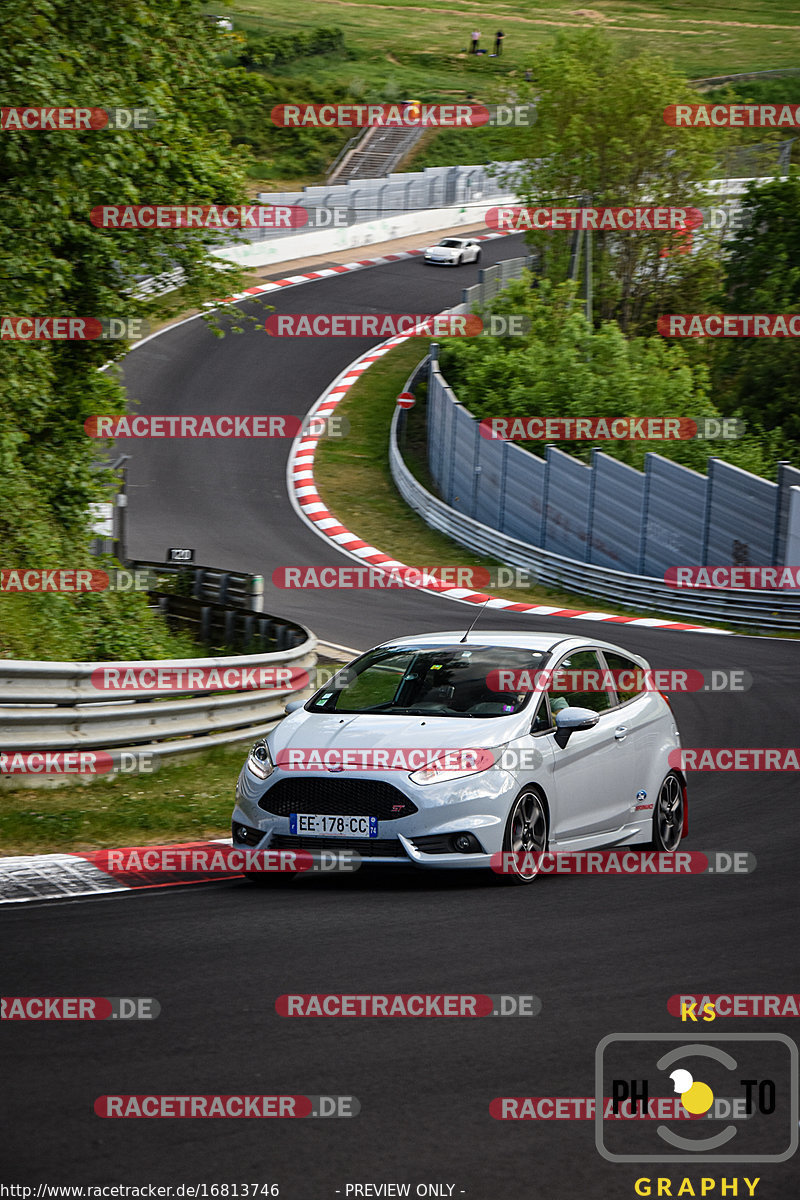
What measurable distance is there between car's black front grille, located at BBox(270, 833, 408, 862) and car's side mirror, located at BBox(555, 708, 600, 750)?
1.44 metres

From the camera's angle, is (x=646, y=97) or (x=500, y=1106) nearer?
(x=500, y=1106)

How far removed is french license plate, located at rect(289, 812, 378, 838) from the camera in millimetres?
8633

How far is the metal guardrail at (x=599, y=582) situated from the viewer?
1013 inches

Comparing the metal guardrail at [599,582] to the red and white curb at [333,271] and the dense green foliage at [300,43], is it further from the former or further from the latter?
the dense green foliage at [300,43]

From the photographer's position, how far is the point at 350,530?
1304 inches

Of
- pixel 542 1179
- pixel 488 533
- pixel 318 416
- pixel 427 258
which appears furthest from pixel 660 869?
pixel 427 258

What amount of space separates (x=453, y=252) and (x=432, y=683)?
166 ft

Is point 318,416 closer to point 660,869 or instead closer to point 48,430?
point 48,430

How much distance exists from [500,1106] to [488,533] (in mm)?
26800

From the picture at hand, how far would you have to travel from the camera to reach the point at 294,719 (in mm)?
9602
